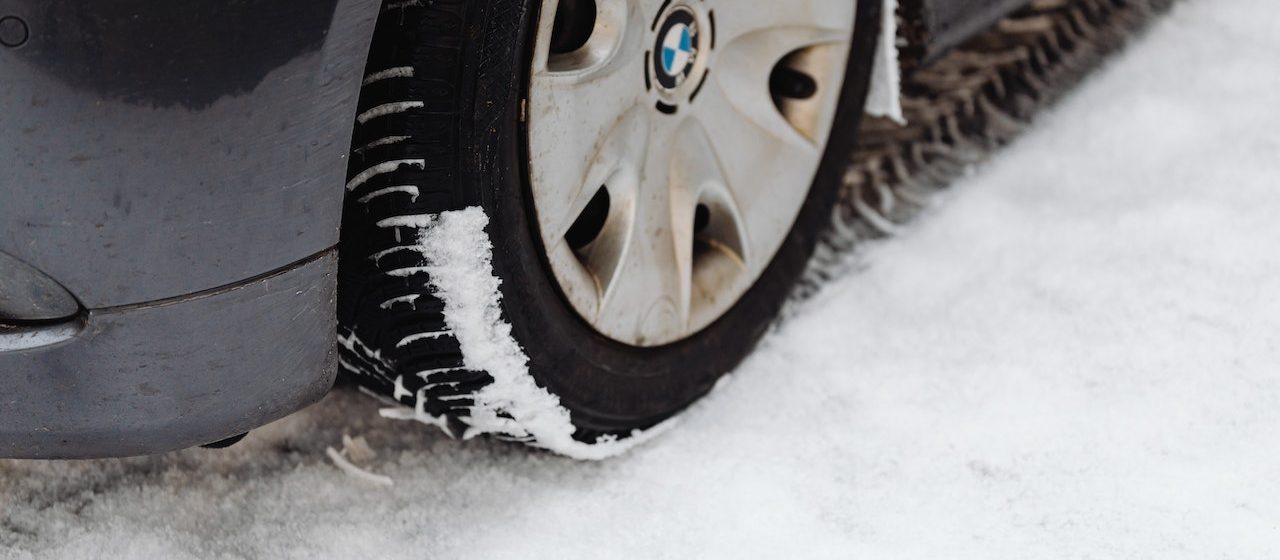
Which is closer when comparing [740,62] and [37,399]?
[37,399]

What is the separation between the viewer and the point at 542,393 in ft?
4.81

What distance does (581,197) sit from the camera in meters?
1.46

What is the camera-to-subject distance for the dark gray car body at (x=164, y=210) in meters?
1.04

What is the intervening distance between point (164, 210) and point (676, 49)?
27.1 inches

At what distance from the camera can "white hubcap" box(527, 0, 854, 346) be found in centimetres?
142

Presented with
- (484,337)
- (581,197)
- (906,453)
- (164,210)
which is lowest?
(906,453)

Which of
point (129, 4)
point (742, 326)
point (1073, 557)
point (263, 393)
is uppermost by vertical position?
point (129, 4)

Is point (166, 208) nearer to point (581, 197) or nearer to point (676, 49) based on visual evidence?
point (581, 197)

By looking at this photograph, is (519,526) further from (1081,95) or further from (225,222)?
(1081,95)

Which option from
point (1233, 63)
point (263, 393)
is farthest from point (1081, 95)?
point (263, 393)

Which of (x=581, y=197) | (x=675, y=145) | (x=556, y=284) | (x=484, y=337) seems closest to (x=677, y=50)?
(x=675, y=145)

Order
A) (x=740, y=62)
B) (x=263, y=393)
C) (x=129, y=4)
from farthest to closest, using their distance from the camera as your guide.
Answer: (x=740, y=62)
(x=263, y=393)
(x=129, y=4)

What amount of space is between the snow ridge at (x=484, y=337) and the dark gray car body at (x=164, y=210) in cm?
12

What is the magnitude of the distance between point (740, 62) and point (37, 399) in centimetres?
100
